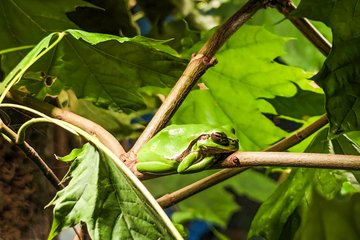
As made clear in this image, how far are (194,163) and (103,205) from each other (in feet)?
0.32

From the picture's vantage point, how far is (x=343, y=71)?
582 mm

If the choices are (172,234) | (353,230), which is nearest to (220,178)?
(172,234)

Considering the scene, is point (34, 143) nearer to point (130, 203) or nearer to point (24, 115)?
point (24, 115)

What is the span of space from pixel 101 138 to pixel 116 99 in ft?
0.47

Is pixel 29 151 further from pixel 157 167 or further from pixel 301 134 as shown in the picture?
pixel 301 134

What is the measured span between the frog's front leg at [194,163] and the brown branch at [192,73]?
2.1 inches

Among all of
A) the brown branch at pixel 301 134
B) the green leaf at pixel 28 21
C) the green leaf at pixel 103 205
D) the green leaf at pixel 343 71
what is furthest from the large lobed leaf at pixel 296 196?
the green leaf at pixel 28 21

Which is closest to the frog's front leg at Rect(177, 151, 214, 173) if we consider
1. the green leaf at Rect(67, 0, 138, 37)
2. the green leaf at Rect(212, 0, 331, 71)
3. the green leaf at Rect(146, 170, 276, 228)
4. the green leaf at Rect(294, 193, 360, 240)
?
the green leaf at Rect(294, 193, 360, 240)

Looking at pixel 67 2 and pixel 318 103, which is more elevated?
pixel 67 2

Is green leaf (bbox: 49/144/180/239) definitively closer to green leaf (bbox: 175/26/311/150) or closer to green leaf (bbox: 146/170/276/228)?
green leaf (bbox: 175/26/311/150)

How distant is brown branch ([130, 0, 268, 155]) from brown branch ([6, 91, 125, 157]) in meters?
0.02

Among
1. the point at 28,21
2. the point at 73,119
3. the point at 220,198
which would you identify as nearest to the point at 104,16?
the point at 28,21

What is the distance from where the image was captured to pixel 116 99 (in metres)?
0.78

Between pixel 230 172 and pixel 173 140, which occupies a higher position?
pixel 173 140
